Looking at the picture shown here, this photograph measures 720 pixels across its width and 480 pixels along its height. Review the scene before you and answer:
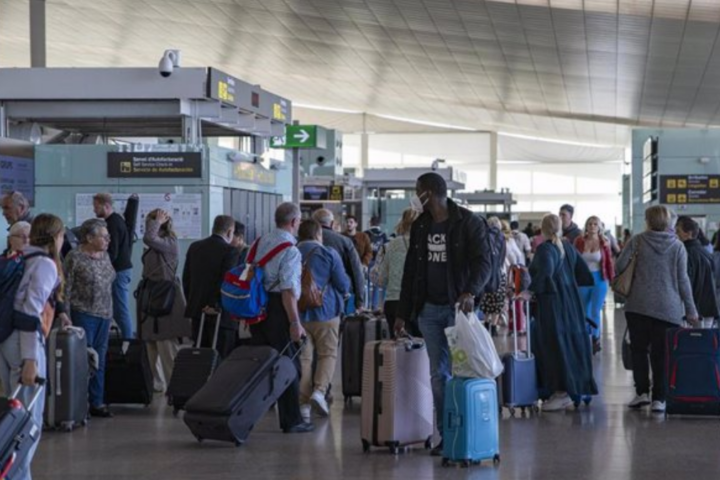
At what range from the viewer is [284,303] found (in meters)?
9.07

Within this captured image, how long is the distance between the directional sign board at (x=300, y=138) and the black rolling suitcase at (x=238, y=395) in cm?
1441

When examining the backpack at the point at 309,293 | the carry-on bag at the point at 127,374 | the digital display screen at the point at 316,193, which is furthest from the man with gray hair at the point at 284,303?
the digital display screen at the point at 316,193

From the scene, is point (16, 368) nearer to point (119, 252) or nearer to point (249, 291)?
point (249, 291)

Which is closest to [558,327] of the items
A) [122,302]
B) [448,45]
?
[122,302]

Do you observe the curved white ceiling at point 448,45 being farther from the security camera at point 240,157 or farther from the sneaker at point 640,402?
the sneaker at point 640,402

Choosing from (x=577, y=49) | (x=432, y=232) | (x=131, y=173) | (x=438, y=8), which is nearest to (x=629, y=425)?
(x=432, y=232)

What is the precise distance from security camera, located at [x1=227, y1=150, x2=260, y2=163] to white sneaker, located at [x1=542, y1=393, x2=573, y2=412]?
240 inches

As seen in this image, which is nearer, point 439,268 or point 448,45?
point 439,268

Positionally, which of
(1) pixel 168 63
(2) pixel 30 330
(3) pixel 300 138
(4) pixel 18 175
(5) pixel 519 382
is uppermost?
(1) pixel 168 63

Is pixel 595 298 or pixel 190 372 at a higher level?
pixel 595 298

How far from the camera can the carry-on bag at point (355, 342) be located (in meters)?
11.1

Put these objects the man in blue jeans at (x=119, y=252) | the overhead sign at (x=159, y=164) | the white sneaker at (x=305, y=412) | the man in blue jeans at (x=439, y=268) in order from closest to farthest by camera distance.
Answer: the man in blue jeans at (x=439, y=268) < the white sneaker at (x=305, y=412) < the man in blue jeans at (x=119, y=252) < the overhead sign at (x=159, y=164)

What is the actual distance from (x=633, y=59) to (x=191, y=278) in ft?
76.7

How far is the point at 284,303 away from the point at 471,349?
172 cm
